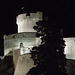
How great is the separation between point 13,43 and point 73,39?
10096 mm

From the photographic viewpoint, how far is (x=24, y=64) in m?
36.8

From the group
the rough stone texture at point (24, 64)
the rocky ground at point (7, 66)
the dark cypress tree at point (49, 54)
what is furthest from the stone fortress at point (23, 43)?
the dark cypress tree at point (49, 54)

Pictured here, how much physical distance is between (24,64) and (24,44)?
572 cm

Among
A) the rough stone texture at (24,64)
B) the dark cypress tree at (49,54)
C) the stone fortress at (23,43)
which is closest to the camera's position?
the dark cypress tree at (49,54)

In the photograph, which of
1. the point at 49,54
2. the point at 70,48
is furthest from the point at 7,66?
the point at 49,54

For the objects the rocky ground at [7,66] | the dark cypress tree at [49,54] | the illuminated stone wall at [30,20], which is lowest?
the rocky ground at [7,66]

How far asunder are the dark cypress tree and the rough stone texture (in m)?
7.14

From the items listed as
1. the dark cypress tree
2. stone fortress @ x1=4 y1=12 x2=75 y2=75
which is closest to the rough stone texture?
stone fortress @ x1=4 y1=12 x2=75 y2=75

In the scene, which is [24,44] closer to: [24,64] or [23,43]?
[23,43]

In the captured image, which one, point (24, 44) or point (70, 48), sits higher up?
point (24, 44)

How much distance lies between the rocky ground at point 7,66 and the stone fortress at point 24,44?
2.82ft

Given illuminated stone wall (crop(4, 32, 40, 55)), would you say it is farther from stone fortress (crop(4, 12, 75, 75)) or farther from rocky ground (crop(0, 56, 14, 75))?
rocky ground (crop(0, 56, 14, 75))

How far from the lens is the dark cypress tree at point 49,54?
27.4 m

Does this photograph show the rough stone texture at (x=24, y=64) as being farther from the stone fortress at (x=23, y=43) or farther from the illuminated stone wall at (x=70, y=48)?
the illuminated stone wall at (x=70, y=48)
